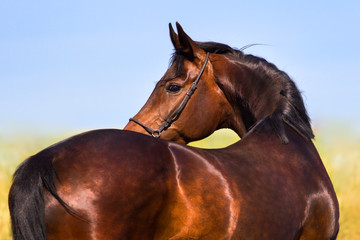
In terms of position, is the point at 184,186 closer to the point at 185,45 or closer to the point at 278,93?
the point at 278,93

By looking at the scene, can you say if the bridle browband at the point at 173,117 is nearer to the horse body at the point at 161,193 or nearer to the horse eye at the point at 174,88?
the horse eye at the point at 174,88

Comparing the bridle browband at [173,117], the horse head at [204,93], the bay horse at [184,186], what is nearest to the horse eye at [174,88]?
the horse head at [204,93]

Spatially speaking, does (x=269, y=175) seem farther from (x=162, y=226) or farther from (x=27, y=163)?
(x=27, y=163)

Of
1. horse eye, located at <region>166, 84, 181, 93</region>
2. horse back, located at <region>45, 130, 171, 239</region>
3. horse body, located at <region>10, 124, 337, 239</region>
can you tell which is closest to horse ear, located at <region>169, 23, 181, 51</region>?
horse eye, located at <region>166, 84, 181, 93</region>

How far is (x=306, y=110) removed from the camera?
533 centimetres

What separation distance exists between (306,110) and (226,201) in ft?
5.93

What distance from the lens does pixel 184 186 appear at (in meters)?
3.81

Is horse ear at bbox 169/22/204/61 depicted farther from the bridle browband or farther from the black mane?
the bridle browband

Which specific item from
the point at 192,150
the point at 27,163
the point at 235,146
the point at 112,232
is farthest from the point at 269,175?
the point at 27,163

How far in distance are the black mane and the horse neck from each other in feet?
0.03

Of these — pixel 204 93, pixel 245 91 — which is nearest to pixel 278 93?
pixel 245 91

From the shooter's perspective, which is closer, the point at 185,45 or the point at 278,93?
the point at 278,93

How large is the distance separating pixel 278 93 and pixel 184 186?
6.27ft

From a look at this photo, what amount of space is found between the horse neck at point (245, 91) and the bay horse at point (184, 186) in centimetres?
2
